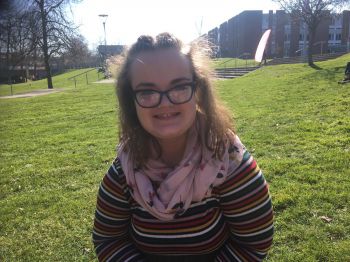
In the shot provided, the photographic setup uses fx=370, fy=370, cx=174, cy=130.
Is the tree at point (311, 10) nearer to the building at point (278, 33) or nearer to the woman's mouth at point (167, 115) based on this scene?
the woman's mouth at point (167, 115)

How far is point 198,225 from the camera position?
1.72m

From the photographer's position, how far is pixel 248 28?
214 feet

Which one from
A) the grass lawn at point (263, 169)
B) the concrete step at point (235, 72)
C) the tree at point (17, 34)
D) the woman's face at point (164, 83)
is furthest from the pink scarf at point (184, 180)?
the concrete step at point (235, 72)

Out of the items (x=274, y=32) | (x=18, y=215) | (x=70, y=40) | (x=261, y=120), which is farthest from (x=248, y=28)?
(x=18, y=215)

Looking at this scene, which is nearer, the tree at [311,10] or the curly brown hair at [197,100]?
the curly brown hair at [197,100]

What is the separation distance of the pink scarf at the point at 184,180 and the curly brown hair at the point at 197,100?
50 mm

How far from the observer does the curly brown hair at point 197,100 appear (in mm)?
1673

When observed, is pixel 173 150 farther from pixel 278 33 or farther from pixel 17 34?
pixel 278 33

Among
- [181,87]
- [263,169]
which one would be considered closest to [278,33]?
[263,169]

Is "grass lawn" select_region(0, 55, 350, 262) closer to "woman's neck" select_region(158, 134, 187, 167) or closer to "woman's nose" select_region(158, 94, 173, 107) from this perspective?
"woman's neck" select_region(158, 134, 187, 167)

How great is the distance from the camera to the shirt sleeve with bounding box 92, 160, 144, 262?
1786 millimetres

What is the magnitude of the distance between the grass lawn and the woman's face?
4.29 feet

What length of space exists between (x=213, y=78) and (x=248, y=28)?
220 ft

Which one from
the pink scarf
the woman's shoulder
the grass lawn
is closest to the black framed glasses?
the pink scarf
